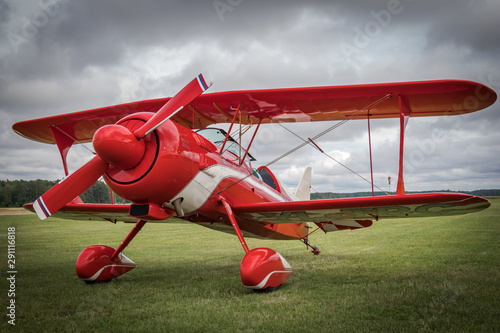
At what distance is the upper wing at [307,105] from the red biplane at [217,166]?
2 cm

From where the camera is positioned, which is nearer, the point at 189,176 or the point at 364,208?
the point at 189,176

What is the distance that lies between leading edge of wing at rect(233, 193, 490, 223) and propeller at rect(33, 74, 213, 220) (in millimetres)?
2349

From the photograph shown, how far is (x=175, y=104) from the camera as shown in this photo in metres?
5.25

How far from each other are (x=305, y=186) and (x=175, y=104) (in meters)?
7.39

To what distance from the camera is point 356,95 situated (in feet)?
21.6

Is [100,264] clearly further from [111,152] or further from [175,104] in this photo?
[175,104]

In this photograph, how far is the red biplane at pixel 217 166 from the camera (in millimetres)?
5094

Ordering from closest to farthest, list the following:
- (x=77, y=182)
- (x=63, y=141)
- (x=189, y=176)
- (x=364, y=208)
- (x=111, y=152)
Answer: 1. (x=111, y=152)
2. (x=77, y=182)
3. (x=189, y=176)
4. (x=364, y=208)
5. (x=63, y=141)

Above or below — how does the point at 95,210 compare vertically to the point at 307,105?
below

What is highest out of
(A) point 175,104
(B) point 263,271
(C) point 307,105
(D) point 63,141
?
(C) point 307,105

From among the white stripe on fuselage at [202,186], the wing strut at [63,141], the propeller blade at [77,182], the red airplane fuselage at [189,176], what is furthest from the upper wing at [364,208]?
the wing strut at [63,141]

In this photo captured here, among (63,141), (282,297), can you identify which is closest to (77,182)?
(282,297)

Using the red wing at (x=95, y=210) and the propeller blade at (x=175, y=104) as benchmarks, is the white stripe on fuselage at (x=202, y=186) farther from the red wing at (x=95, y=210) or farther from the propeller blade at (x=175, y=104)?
the red wing at (x=95, y=210)

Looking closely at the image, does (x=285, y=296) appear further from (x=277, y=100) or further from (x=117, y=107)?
(x=117, y=107)
